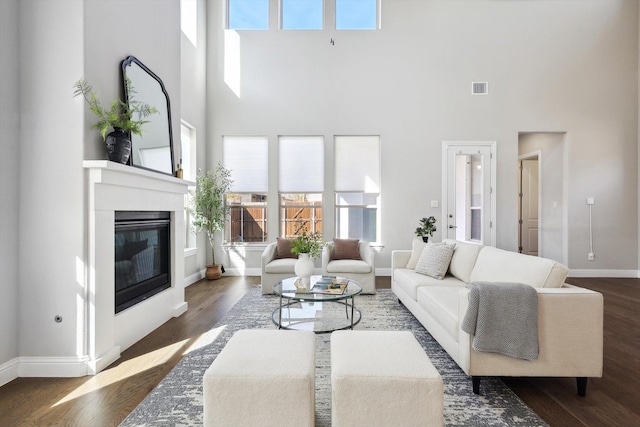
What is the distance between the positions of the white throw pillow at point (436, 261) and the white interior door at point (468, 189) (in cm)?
226

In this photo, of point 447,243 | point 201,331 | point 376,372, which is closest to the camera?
point 376,372

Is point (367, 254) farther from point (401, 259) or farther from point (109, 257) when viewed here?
point (109, 257)

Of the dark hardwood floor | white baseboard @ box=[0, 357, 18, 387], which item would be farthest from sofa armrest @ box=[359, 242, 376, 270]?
white baseboard @ box=[0, 357, 18, 387]

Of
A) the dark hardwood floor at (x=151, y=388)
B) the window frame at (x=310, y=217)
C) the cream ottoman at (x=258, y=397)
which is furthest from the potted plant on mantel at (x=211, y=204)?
the cream ottoman at (x=258, y=397)

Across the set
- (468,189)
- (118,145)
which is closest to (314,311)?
(118,145)

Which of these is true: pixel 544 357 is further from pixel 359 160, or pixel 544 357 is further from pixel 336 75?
pixel 336 75

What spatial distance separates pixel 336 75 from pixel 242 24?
194 cm

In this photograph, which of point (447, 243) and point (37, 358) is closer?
point (37, 358)

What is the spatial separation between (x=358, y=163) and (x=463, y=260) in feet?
9.47

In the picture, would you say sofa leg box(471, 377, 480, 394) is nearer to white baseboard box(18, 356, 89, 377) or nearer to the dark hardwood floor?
the dark hardwood floor

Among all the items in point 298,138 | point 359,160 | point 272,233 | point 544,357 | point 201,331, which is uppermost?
point 298,138

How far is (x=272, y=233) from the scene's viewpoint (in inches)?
230

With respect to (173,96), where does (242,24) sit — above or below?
above

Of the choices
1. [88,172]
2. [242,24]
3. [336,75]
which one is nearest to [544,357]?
[88,172]
